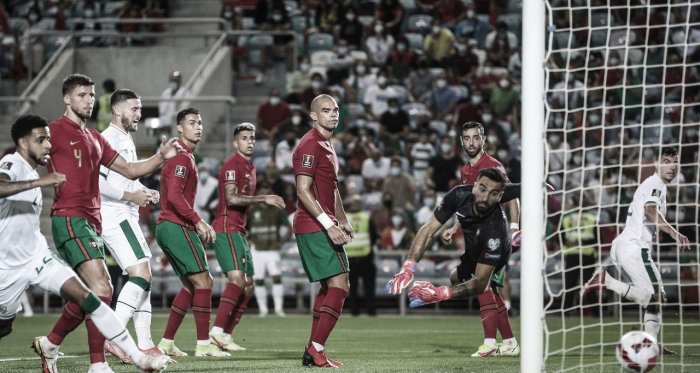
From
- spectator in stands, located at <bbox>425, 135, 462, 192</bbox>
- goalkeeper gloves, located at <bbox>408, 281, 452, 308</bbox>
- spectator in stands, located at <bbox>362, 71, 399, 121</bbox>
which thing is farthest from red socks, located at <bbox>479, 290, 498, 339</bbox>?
spectator in stands, located at <bbox>362, 71, 399, 121</bbox>

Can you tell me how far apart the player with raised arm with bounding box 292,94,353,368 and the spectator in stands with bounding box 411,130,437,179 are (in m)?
9.61

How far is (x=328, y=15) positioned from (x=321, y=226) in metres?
13.7

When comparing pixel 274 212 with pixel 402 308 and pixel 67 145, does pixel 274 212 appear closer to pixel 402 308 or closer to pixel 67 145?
pixel 402 308

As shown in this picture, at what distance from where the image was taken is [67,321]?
6.80 m

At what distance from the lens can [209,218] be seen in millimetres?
16672

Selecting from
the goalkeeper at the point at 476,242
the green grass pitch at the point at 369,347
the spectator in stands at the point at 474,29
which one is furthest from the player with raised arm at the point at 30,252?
the spectator in stands at the point at 474,29

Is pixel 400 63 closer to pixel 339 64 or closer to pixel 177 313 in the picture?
pixel 339 64

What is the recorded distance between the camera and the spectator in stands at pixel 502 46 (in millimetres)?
19250

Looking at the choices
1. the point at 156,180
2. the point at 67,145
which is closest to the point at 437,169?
the point at 156,180

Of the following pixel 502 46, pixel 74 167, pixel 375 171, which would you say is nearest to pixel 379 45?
pixel 502 46

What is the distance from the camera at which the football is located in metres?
6.39

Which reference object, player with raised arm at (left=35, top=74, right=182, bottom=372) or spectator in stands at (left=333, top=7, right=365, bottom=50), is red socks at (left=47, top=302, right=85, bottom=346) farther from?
spectator in stands at (left=333, top=7, right=365, bottom=50)

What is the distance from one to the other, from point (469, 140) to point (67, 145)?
13.5 ft

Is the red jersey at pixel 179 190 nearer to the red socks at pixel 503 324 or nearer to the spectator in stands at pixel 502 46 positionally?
the red socks at pixel 503 324
